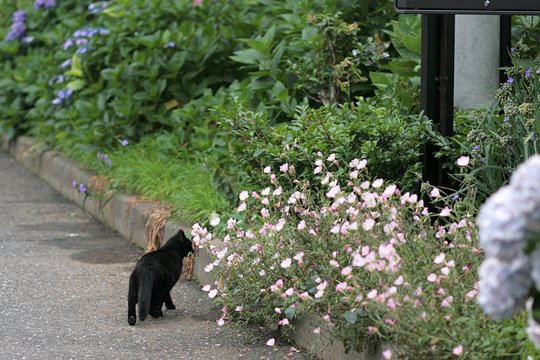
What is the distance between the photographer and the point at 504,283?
258 cm

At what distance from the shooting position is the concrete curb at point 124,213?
4.52m

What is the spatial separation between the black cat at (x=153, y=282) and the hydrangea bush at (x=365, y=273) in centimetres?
31

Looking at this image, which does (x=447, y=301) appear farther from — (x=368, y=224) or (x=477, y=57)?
(x=477, y=57)

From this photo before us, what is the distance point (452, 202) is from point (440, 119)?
1.47ft

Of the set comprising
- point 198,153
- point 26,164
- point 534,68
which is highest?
point 534,68

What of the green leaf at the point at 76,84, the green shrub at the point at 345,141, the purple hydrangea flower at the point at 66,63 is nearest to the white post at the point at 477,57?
the green shrub at the point at 345,141

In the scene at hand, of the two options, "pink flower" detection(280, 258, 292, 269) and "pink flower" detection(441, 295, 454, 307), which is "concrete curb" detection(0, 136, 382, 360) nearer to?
"pink flower" detection(280, 258, 292, 269)

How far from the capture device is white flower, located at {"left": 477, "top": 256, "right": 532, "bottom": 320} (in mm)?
2553

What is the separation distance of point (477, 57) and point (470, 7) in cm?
87

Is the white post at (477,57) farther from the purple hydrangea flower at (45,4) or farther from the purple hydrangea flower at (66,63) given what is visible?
the purple hydrangea flower at (45,4)

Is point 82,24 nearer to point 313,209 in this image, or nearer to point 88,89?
point 88,89

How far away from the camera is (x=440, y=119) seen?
17.6 feet

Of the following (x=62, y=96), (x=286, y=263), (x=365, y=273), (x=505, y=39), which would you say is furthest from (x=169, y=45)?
(x=365, y=273)

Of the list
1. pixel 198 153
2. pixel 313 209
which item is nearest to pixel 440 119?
pixel 313 209
